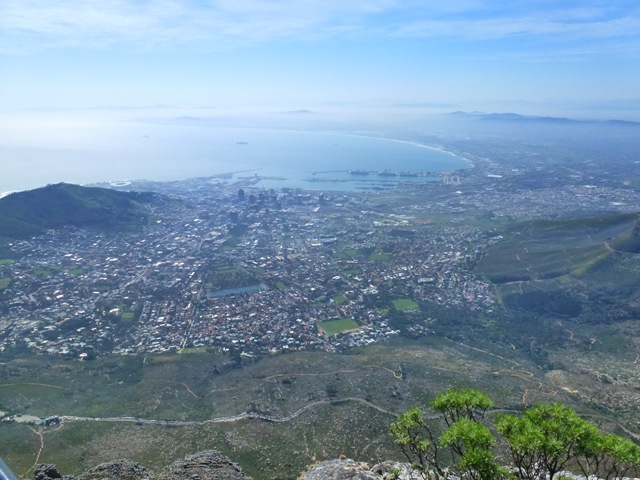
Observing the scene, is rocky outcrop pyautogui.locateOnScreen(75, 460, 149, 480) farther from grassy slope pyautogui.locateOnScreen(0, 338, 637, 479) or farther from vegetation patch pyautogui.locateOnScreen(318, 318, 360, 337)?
vegetation patch pyautogui.locateOnScreen(318, 318, 360, 337)

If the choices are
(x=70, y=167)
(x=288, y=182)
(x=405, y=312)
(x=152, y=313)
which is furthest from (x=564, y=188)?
(x=70, y=167)

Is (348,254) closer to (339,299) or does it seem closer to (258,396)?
(339,299)

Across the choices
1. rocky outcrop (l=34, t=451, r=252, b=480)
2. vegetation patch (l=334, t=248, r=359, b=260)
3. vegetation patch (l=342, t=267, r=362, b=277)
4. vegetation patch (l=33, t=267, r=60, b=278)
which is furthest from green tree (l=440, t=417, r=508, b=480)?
vegetation patch (l=33, t=267, r=60, b=278)

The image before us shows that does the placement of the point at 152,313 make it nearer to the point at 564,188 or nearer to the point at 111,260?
the point at 111,260

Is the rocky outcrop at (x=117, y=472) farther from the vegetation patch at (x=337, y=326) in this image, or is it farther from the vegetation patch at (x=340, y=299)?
the vegetation patch at (x=340, y=299)

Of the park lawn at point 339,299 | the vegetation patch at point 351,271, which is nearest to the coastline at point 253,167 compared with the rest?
the vegetation patch at point 351,271
